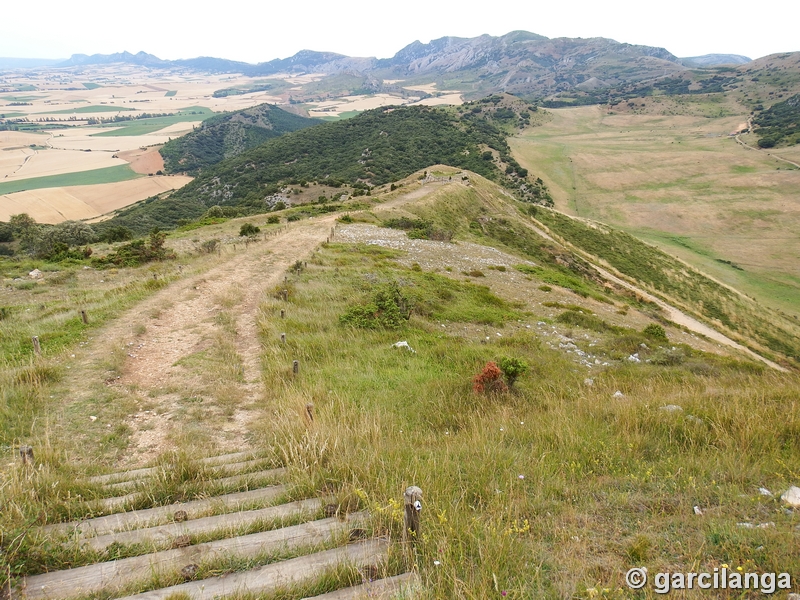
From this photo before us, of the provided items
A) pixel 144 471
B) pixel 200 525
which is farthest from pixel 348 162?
pixel 200 525

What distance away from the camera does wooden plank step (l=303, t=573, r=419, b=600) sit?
3.12m

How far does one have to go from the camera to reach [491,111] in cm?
15900

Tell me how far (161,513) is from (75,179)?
14410cm

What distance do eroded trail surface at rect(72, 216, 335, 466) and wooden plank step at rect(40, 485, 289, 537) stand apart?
5.93 ft

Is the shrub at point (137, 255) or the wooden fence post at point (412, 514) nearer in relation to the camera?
the wooden fence post at point (412, 514)

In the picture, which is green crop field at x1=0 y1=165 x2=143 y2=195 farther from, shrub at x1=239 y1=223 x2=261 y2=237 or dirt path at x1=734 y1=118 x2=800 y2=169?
dirt path at x1=734 y1=118 x2=800 y2=169

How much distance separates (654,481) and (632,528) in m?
1.12

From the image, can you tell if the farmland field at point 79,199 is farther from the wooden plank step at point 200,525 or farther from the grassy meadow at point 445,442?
the wooden plank step at point 200,525

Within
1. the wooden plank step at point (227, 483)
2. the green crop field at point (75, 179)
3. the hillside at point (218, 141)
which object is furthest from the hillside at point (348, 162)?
the wooden plank step at point (227, 483)

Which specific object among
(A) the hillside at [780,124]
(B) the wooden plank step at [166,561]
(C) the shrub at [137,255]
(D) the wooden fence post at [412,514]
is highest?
(A) the hillside at [780,124]

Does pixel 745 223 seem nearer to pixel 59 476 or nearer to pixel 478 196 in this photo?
pixel 478 196

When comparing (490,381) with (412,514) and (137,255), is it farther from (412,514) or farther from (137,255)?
(137,255)

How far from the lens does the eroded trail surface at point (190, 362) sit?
24.8 ft

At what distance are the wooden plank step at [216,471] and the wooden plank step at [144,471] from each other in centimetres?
10
